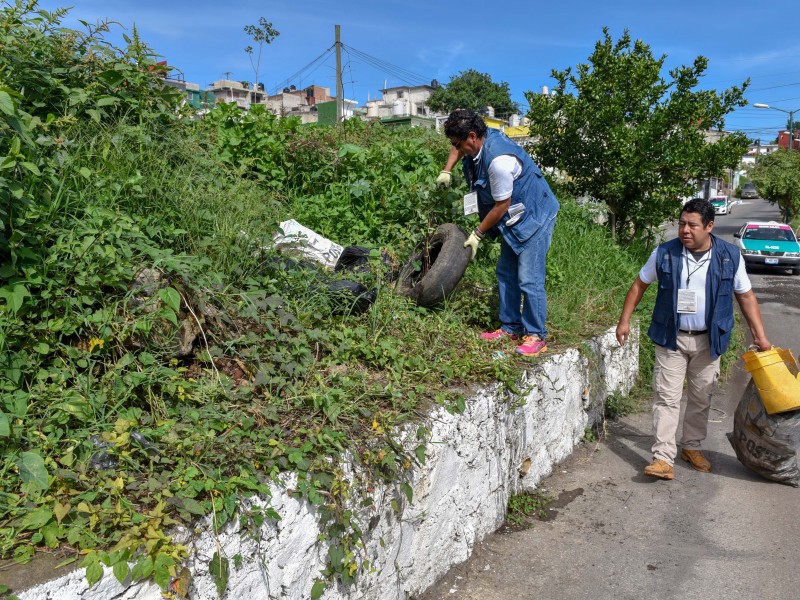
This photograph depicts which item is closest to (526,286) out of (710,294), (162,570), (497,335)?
(497,335)

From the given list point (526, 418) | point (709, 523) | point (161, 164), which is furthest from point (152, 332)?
point (709, 523)

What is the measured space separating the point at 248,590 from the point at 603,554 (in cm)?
236

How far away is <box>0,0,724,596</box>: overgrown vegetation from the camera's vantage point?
7.82 ft

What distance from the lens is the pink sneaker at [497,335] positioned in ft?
16.2

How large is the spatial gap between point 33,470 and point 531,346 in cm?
345

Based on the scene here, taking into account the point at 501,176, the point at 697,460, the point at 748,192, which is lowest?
the point at 697,460

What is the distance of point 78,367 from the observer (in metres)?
2.96

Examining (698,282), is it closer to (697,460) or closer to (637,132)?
(697,460)

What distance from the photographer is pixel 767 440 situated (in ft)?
15.3

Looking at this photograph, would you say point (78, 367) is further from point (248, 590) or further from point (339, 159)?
point (339, 159)

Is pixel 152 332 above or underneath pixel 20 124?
underneath

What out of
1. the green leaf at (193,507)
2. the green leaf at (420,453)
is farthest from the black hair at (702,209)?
the green leaf at (193,507)

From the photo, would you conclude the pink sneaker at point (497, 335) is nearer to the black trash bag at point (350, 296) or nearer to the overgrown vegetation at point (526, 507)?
the black trash bag at point (350, 296)

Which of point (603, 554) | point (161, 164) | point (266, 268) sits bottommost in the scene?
point (603, 554)
